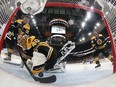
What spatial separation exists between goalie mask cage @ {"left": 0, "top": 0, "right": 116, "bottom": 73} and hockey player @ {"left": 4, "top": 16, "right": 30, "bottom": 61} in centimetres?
2

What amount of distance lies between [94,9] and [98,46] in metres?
0.13

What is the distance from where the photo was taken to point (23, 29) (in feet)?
2.93

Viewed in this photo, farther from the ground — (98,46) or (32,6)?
(32,6)

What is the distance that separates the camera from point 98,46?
3.02 ft

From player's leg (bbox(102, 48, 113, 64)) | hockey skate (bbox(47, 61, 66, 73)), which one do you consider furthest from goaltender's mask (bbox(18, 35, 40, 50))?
player's leg (bbox(102, 48, 113, 64))

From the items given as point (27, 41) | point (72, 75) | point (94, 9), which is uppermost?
point (94, 9)

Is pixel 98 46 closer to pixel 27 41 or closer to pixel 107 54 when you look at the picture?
pixel 107 54

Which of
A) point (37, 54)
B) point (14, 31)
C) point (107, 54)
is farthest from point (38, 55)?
point (107, 54)

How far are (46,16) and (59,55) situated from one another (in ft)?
0.44

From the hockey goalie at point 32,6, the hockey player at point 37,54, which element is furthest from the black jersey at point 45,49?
the hockey goalie at point 32,6

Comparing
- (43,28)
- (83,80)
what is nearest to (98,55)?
(83,80)

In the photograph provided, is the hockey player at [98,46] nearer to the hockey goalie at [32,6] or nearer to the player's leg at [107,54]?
the player's leg at [107,54]

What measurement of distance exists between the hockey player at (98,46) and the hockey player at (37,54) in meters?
0.14

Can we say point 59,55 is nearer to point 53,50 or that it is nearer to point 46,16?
point 53,50
